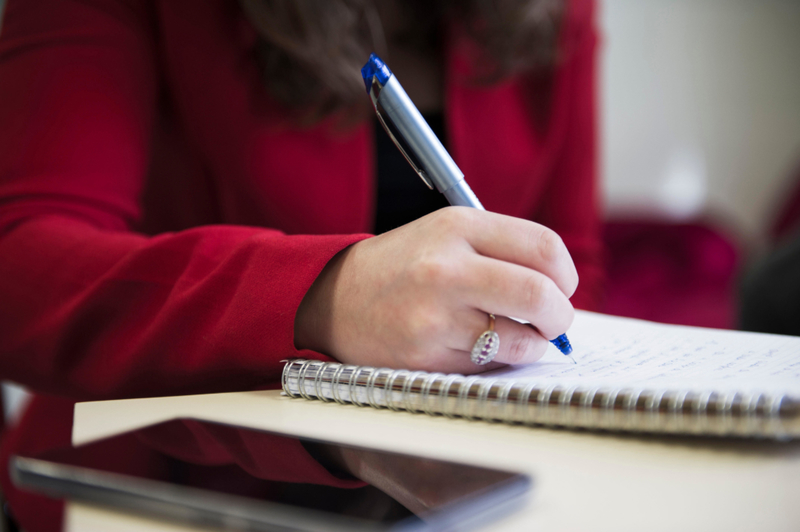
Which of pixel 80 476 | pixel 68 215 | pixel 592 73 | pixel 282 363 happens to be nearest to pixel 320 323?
pixel 282 363

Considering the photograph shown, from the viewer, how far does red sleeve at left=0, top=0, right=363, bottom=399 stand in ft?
1.14

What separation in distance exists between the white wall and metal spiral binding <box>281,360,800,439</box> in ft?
7.91

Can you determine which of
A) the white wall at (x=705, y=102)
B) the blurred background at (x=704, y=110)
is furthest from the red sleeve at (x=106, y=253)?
the white wall at (x=705, y=102)

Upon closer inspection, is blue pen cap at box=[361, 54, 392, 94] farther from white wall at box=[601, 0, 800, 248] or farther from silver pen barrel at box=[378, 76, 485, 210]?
white wall at box=[601, 0, 800, 248]

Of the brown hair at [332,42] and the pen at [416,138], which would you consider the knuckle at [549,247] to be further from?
the brown hair at [332,42]

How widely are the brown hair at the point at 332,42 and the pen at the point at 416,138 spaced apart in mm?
317

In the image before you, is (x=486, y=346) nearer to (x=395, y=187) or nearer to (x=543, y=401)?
(x=543, y=401)

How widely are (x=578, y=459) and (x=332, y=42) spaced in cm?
55

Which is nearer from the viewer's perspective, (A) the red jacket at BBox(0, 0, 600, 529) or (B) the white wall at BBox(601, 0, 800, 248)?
(A) the red jacket at BBox(0, 0, 600, 529)

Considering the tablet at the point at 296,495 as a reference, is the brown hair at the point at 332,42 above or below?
above

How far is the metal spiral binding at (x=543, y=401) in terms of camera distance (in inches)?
8.8

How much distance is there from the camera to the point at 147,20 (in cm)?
64

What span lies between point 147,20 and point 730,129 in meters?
2.65

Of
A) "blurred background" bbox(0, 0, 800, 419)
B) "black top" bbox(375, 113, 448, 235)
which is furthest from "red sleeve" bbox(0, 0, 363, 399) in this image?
"blurred background" bbox(0, 0, 800, 419)
